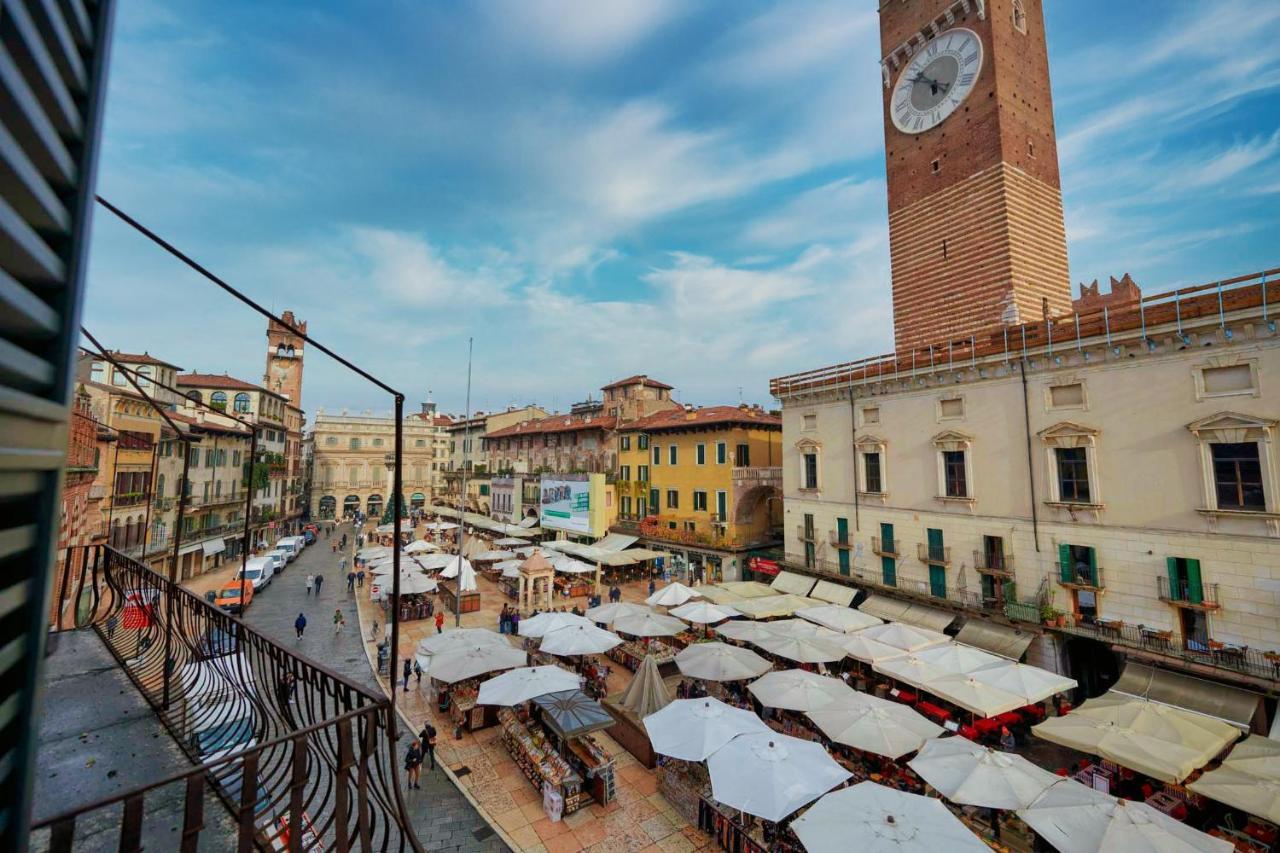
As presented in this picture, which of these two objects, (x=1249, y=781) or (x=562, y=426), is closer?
(x=1249, y=781)

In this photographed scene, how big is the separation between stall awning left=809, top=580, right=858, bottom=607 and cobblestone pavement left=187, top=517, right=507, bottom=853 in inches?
634

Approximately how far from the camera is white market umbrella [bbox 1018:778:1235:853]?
8.41 metres

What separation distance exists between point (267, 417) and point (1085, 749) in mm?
62650

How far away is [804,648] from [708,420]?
1822cm

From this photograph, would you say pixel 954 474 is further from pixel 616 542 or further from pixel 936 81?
A: pixel 616 542

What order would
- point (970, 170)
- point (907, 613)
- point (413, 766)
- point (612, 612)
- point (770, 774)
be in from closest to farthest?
1. point (770, 774)
2. point (413, 766)
3. point (612, 612)
4. point (907, 613)
5. point (970, 170)

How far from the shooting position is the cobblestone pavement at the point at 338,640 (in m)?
11.3

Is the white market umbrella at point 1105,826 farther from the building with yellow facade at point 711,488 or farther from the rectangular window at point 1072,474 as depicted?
the building with yellow facade at point 711,488

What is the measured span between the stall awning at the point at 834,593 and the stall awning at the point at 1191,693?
355 inches

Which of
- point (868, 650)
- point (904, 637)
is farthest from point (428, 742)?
point (904, 637)

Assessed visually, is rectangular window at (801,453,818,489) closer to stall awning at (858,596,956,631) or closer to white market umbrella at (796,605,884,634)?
stall awning at (858,596,956,631)

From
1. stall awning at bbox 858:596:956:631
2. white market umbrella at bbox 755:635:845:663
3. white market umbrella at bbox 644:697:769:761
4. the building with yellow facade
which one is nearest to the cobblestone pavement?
white market umbrella at bbox 644:697:769:761

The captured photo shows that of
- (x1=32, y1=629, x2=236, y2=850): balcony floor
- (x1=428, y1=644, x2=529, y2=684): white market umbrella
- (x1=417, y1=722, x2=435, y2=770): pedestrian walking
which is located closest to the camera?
(x1=32, y1=629, x2=236, y2=850): balcony floor

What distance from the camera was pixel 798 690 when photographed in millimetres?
14406
